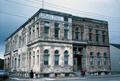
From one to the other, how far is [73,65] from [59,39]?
604cm

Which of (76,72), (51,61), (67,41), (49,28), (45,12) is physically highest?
(45,12)

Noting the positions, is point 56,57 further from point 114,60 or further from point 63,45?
point 114,60

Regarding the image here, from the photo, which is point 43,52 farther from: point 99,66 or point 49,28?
point 99,66

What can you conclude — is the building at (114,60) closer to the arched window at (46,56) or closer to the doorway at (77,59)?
the doorway at (77,59)

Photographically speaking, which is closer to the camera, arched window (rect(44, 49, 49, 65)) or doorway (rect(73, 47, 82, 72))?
arched window (rect(44, 49, 49, 65))

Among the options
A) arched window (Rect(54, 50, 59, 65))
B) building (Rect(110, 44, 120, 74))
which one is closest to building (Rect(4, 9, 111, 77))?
arched window (Rect(54, 50, 59, 65))

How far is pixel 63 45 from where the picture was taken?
34031mm

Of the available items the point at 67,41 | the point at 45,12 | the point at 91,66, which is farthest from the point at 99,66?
the point at 45,12

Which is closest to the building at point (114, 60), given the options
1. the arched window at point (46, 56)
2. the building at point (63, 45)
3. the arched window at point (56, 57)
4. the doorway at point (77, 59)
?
the building at point (63, 45)

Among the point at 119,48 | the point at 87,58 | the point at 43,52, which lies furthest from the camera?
the point at 119,48

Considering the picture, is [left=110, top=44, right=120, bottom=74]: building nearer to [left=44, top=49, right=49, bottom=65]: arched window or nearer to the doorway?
the doorway

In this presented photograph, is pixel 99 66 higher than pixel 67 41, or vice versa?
pixel 67 41

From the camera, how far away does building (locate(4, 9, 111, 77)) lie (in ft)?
106

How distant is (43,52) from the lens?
3183 cm
